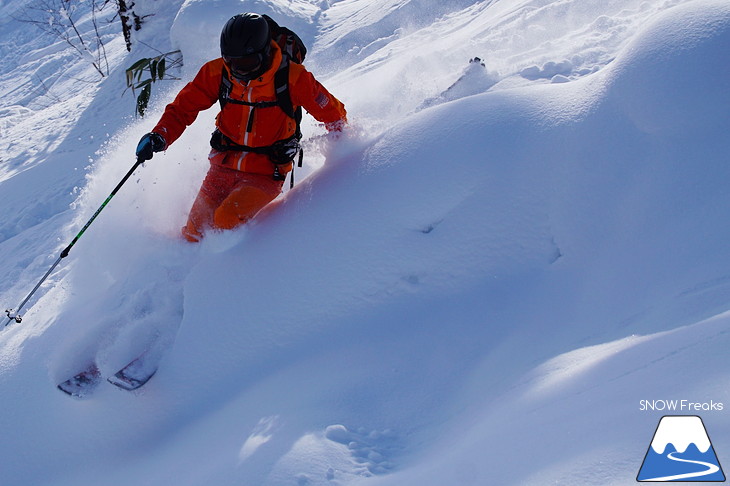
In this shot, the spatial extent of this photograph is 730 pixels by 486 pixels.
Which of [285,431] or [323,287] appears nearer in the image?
[285,431]

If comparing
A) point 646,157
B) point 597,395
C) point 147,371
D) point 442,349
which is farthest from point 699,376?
point 147,371

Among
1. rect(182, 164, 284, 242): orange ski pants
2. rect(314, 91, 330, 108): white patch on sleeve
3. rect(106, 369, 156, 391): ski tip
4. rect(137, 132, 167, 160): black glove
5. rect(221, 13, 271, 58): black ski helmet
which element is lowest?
rect(106, 369, 156, 391): ski tip

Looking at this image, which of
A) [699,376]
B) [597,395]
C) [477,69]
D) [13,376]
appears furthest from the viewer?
[477,69]

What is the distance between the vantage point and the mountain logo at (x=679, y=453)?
183 cm

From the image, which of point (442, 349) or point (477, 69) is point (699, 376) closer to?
point (442, 349)

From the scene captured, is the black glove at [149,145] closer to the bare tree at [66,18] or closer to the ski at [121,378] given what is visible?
the ski at [121,378]

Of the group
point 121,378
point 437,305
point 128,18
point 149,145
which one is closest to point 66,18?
point 128,18

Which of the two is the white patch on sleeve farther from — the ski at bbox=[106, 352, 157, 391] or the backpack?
the ski at bbox=[106, 352, 157, 391]

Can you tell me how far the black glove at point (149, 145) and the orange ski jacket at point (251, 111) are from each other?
0.27ft

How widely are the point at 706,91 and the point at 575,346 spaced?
1750 millimetres

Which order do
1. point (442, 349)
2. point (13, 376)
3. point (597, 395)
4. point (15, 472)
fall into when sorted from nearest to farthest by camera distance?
1. point (597, 395)
2. point (442, 349)
3. point (15, 472)
4. point (13, 376)

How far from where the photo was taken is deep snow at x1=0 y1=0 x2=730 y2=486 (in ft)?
7.95

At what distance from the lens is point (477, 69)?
15.3ft

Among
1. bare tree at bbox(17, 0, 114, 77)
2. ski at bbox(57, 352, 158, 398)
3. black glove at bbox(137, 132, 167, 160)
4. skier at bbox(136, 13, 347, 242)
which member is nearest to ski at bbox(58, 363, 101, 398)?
ski at bbox(57, 352, 158, 398)
